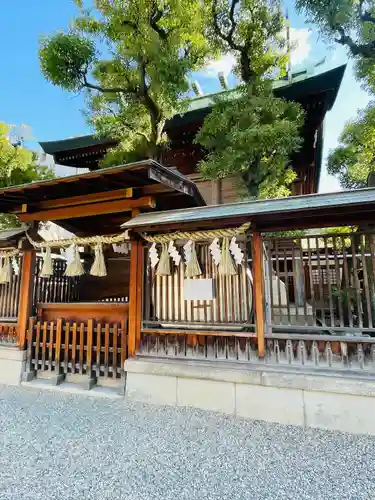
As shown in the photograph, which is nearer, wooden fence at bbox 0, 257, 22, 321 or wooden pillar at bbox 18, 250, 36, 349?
wooden pillar at bbox 18, 250, 36, 349

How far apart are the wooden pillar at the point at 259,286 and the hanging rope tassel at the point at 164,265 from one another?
4.46 feet

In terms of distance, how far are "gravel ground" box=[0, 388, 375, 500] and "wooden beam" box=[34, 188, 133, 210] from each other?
11.3ft

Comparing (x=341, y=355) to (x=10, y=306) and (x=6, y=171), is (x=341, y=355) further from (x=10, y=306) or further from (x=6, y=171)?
(x=6, y=171)

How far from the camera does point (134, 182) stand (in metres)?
4.91

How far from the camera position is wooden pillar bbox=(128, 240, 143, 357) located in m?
4.73

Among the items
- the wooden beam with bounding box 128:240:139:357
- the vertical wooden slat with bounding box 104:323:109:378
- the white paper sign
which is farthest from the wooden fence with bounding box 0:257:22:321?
the white paper sign

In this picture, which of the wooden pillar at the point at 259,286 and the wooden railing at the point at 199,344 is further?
Result: the wooden railing at the point at 199,344

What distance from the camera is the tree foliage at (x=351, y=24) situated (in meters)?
5.57

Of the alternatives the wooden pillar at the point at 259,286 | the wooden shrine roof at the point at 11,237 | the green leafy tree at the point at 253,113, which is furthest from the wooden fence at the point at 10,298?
the wooden pillar at the point at 259,286

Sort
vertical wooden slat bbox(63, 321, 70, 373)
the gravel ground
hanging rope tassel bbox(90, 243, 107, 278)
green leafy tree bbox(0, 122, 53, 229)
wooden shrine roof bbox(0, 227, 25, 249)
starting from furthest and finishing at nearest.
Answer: green leafy tree bbox(0, 122, 53, 229) → wooden shrine roof bbox(0, 227, 25, 249) → vertical wooden slat bbox(63, 321, 70, 373) → hanging rope tassel bbox(90, 243, 107, 278) → the gravel ground

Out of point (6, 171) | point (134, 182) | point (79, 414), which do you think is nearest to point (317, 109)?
point (134, 182)

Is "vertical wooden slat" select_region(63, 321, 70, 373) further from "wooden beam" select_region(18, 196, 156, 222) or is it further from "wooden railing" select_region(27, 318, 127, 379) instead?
Answer: "wooden beam" select_region(18, 196, 156, 222)

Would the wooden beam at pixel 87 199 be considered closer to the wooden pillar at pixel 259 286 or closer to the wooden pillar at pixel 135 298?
the wooden pillar at pixel 135 298

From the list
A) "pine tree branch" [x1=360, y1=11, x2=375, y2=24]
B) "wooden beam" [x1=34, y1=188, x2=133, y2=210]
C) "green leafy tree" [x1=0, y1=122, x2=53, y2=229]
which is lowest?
"wooden beam" [x1=34, y1=188, x2=133, y2=210]
